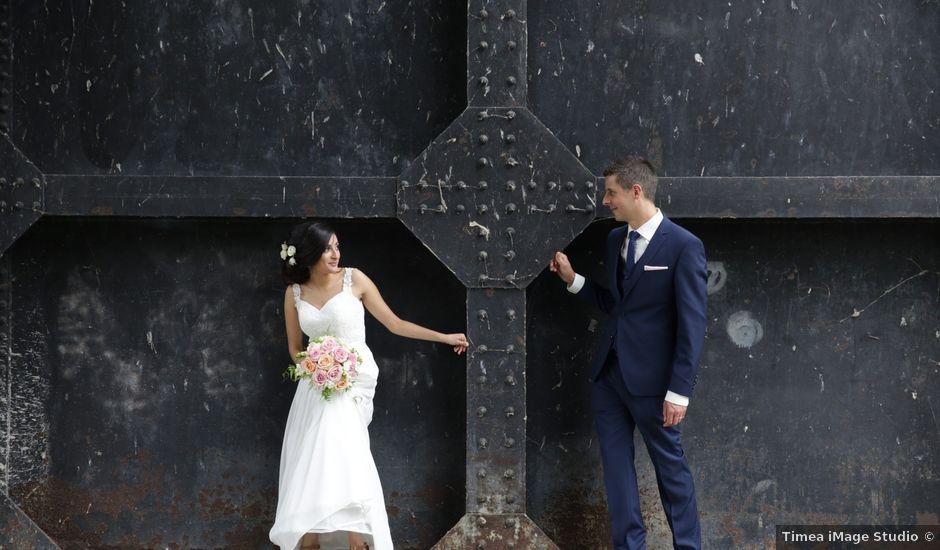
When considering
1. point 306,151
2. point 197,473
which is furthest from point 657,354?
point 197,473

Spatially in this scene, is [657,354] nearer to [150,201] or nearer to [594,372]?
[594,372]

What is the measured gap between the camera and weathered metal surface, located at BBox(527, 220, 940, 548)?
4891 millimetres

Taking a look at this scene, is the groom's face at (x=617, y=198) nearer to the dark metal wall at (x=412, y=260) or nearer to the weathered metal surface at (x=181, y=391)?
the dark metal wall at (x=412, y=260)

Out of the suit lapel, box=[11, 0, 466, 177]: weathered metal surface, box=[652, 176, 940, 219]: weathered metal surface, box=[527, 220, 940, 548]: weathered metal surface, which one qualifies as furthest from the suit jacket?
box=[11, 0, 466, 177]: weathered metal surface

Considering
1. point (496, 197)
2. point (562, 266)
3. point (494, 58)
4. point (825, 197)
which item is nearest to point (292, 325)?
point (496, 197)

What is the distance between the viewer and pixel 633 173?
4.31 meters

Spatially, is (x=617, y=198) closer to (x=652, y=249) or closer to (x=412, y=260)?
(x=652, y=249)

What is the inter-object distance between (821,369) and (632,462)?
122 cm

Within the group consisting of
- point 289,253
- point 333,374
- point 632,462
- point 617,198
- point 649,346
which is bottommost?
point 632,462

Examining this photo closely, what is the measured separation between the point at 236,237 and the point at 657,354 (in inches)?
91.4

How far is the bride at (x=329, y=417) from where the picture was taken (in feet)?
13.7

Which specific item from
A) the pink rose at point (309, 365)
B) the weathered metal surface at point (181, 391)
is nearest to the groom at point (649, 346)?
the weathered metal surface at point (181, 391)

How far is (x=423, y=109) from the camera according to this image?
4.84 m

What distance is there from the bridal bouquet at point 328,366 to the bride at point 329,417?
9cm
